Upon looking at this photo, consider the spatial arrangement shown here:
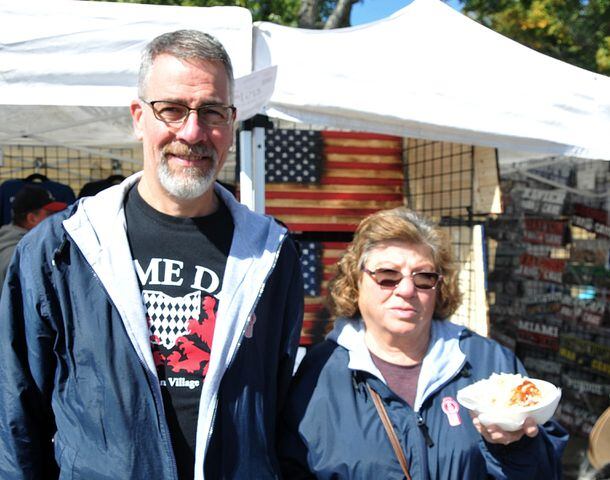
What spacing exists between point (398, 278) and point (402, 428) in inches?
19.2

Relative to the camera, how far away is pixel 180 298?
1.69m

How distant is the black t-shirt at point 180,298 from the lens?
5.41 feet

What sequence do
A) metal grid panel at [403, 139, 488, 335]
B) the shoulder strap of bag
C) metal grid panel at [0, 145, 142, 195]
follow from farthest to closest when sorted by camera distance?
metal grid panel at [0, 145, 142, 195] < metal grid panel at [403, 139, 488, 335] < the shoulder strap of bag

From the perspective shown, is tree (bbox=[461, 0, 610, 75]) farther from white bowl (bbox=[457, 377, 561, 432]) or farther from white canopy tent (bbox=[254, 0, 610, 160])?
white bowl (bbox=[457, 377, 561, 432])

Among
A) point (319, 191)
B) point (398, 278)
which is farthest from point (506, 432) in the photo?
point (319, 191)

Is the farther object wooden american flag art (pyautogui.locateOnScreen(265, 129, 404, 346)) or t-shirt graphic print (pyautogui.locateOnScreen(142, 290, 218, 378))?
wooden american flag art (pyautogui.locateOnScreen(265, 129, 404, 346))

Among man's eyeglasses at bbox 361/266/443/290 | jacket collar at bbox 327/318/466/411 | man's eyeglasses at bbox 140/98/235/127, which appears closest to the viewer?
man's eyeglasses at bbox 140/98/235/127

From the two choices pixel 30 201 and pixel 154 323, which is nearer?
pixel 154 323

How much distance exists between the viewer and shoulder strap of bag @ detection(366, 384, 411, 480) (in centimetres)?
184

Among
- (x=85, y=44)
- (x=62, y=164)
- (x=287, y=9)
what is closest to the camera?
(x=85, y=44)

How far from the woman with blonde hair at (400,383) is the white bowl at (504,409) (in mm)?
34

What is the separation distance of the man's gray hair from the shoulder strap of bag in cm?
109

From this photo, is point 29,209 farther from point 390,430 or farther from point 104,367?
point 390,430

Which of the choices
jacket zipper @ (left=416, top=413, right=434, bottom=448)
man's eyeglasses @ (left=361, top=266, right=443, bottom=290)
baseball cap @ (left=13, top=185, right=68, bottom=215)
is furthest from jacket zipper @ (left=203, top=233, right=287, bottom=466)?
baseball cap @ (left=13, top=185, right=68, bottom=215)
